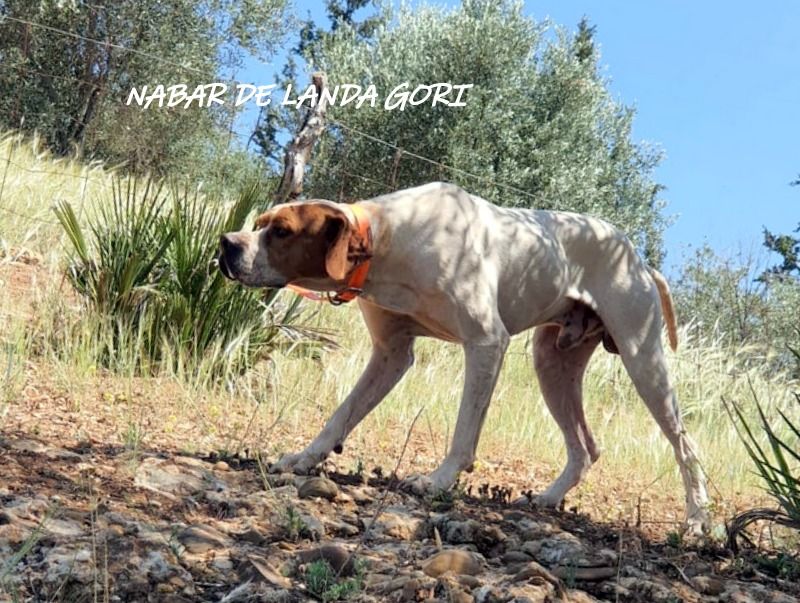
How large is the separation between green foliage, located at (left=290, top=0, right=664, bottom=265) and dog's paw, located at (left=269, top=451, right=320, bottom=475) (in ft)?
53.7

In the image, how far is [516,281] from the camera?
4.74 meters

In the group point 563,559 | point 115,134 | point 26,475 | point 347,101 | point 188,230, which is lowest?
point 26,475

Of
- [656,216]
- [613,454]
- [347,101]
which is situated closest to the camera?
[613,454]

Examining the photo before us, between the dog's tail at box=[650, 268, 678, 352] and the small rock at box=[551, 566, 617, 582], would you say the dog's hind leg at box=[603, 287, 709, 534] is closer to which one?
the dog's tail at box=[650, 268, 678, 352]

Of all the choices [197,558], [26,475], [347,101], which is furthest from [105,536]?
[347,101]

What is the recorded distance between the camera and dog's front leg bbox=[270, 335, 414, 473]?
14.9ft

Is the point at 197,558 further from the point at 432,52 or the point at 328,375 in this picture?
the point at 432,52

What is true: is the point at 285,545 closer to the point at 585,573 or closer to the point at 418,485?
the point at 585,573

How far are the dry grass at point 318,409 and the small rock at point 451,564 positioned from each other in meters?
1.28

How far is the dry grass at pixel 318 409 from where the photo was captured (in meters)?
5.61

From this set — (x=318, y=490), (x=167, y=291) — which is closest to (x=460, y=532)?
(x=318, y=490)

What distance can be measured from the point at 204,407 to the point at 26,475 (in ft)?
9.17

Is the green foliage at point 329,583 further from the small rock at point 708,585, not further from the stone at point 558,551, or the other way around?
the small rock at point 708,585

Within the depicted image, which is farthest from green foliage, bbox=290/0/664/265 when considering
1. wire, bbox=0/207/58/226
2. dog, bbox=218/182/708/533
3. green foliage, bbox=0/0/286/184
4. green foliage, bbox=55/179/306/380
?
dog, bbox=218/182/708/533
